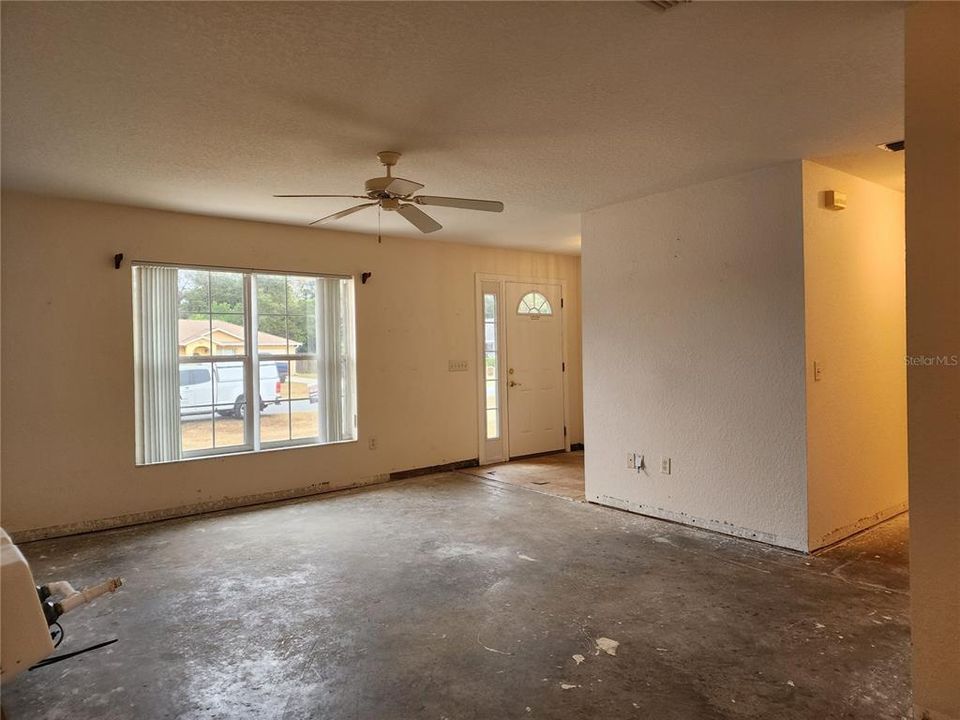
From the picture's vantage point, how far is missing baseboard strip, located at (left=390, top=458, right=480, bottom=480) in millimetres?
5869

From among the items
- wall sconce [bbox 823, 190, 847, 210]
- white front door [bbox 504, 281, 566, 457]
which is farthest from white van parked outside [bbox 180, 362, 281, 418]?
wall sconce [bbox 823, 190, 847, 210]

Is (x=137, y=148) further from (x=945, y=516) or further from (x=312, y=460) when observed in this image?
(x=945, y=516)

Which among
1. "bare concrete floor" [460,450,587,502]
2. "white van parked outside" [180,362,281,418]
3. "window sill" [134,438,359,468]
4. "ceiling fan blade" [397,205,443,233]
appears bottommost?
"bare concrete floor" [460,450,587,502]

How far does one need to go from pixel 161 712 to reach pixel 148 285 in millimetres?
3335

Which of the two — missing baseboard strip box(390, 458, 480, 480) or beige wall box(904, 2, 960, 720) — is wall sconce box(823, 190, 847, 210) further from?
missing baseboard strip box(390, 458, 480, 480)

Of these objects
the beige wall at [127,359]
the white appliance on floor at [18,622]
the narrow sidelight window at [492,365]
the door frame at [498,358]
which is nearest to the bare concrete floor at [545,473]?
the door frame at [498,358]

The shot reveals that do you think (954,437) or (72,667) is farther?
(72,667)

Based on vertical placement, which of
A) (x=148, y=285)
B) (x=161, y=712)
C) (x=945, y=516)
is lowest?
(x=161, y=712)

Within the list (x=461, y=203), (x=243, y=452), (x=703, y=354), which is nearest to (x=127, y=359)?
(x=243, y=452)

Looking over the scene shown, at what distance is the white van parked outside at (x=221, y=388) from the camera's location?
4.77 metres

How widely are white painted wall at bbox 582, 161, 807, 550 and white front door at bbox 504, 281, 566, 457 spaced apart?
1.87 meters

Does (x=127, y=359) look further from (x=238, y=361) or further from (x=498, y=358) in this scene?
(x=498, y=358)

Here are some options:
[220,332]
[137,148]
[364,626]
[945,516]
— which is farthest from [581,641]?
[220,332]

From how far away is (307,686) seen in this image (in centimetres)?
226
